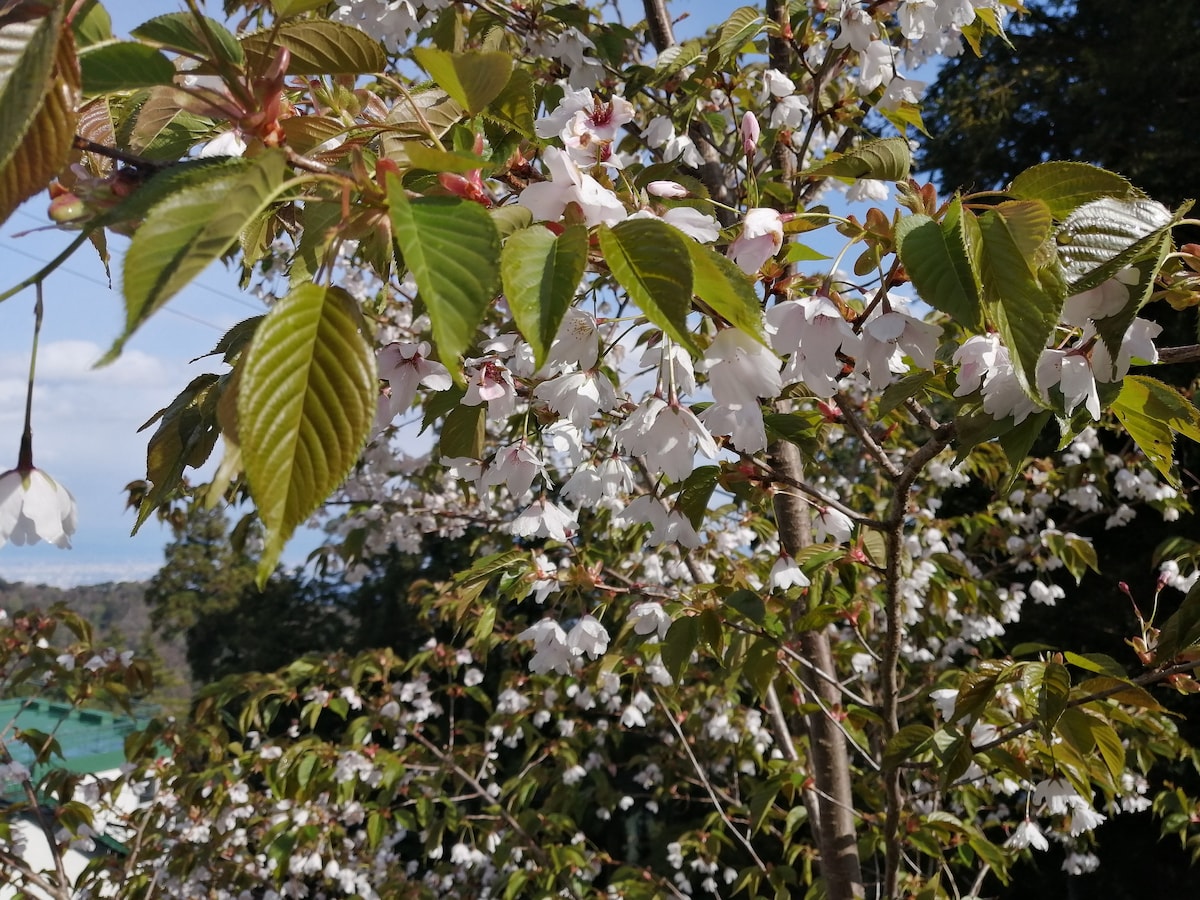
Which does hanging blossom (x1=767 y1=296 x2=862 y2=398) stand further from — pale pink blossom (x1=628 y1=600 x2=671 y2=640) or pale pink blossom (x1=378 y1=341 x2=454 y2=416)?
pale pink blossom (x1=628 y1=600 x2=671 y2=640)

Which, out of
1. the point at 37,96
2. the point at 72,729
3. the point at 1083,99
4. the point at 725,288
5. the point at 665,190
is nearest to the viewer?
the point at 37,96

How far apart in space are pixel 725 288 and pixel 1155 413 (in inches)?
19.0

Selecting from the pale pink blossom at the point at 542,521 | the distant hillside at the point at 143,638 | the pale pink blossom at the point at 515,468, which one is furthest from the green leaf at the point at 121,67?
the distant hillside at the point at 143,638

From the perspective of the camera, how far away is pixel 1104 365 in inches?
24.3

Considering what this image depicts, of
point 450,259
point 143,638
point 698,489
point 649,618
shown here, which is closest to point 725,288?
point 450,259

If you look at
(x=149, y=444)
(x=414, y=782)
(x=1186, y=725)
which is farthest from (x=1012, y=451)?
(x=1186, y=725)

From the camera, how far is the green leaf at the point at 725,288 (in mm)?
456

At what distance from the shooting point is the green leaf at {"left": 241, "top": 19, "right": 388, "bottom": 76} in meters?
0.55

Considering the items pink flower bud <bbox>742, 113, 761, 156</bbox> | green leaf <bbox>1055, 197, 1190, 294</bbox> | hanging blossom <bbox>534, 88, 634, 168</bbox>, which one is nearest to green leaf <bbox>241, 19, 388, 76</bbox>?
hanging blossom <bbox>534, 88, 634, 168</bbox>

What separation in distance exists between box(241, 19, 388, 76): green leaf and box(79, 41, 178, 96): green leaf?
91 mm

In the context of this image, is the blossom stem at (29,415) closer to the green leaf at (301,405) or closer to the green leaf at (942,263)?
the green leaf at (301,405)

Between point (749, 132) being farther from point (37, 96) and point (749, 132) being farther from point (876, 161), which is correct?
point (37, 96)

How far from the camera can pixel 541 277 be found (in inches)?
18.1

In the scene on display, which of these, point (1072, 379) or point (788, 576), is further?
point (788, 576)
